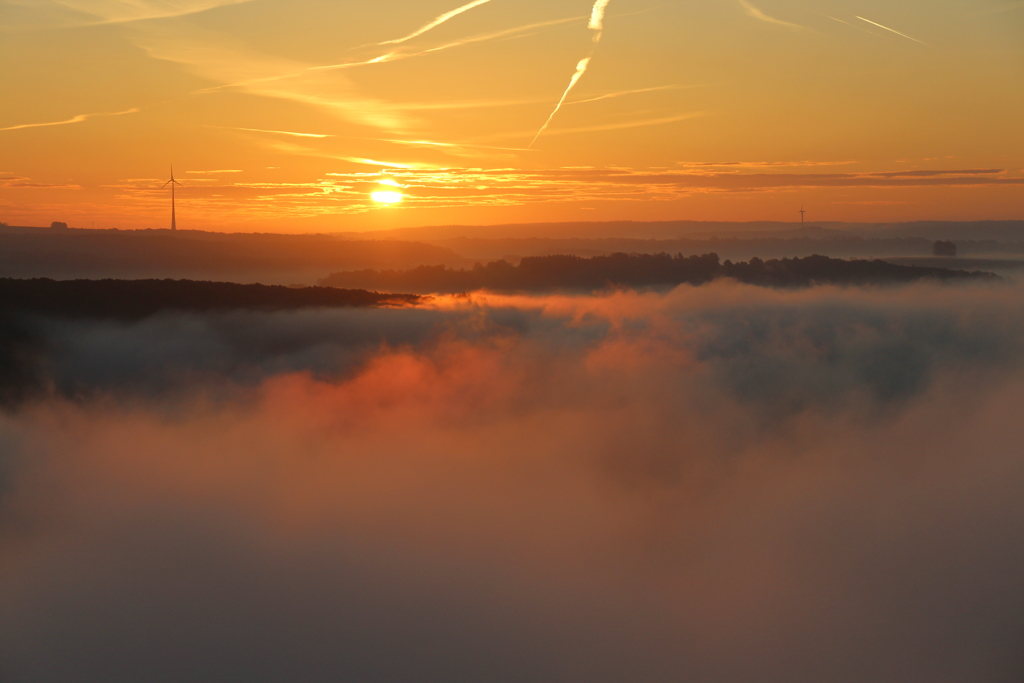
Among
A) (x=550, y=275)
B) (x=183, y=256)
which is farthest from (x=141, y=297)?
(x=550, y=275)

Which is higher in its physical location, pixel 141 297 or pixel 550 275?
pixel 550 275

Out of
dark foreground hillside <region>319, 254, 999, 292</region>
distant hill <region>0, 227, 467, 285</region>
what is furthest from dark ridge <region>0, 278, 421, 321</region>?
dark foreground hillside <region>319, 254, 999, 292</region>

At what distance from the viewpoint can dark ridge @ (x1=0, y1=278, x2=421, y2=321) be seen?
75188mm

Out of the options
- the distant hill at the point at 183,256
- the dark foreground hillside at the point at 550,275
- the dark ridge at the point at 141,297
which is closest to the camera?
the dark ridge at the point at 141,297

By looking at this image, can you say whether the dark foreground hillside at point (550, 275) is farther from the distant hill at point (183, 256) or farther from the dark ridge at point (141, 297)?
the dark ridge at point (141, 297)

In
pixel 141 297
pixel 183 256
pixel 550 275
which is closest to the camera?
pixel 141 297

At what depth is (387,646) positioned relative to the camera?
73250 mm

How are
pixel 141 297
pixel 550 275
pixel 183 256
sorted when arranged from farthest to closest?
pixel 550 275, pixel 183 256, pixel 141 297

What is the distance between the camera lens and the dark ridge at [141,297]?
75188 mm

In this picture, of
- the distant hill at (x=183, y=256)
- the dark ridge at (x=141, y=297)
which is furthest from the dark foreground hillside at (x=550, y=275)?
the dark ridge at (x=141, y=297)

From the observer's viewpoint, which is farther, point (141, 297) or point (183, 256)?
point (183, 256)

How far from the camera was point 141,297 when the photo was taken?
83.0 metres

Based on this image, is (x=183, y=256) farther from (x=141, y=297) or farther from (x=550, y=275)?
(x=550, y=275)

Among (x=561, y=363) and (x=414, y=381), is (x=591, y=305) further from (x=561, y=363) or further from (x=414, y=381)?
(x=414, y=381)
